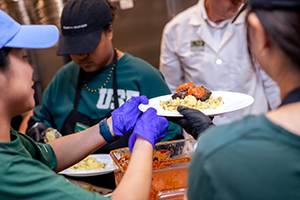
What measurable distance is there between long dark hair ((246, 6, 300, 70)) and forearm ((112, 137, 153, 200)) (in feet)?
2.04

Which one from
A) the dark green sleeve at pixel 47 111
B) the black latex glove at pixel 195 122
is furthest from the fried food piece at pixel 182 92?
the dark green sleeve at pixel 47 111

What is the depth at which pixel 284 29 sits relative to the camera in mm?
662

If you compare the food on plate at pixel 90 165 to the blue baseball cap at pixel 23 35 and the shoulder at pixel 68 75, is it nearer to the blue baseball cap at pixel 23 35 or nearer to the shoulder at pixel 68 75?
the shoulder at pixel 68 75

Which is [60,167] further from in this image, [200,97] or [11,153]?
[200,97]

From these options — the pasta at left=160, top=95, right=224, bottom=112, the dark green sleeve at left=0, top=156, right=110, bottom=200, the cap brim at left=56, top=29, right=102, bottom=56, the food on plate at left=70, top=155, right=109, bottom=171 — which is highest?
the cap brim at left=56, top=29, right=102, bottom=56

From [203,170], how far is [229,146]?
86 millimetres

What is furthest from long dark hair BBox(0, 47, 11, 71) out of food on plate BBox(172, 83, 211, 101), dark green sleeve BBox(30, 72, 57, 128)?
dark green sleeve BBox(30, 72, 57, 128)

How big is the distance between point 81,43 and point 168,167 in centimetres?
105

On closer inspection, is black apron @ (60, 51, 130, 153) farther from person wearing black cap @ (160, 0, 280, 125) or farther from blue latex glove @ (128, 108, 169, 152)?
person wearing black cap @ (160, 0, 280, 125)

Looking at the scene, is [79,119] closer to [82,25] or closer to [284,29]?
[82,25]

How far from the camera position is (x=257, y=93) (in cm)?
268

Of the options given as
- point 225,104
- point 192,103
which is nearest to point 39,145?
point 192,103

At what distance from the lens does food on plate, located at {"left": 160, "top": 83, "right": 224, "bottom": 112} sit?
1.52 m

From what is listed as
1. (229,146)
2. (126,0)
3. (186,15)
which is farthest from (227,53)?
(229,146)
